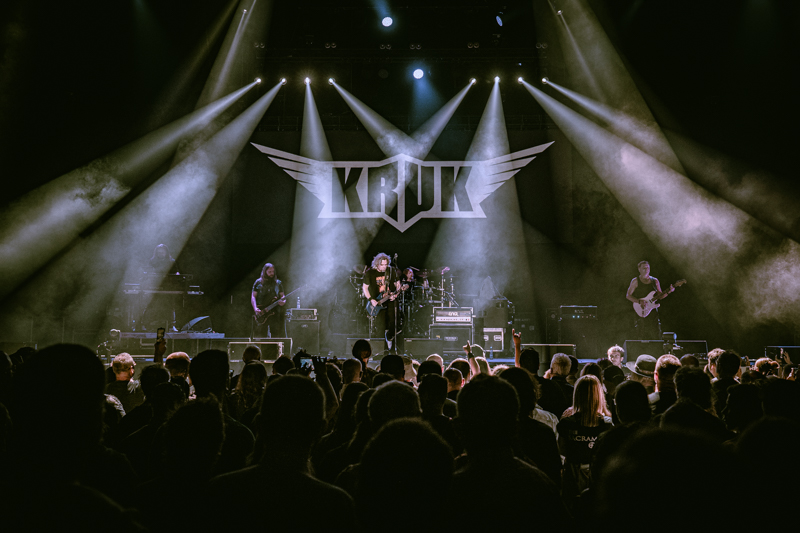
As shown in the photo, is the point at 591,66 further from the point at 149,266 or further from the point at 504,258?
the point at 149,266

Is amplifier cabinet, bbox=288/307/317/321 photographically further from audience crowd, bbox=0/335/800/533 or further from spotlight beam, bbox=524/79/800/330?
audience crowd, bbox=0/335/800/533

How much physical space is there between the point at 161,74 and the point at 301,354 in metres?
8.19

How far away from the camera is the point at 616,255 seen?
38.4ft

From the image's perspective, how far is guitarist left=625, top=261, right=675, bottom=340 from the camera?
9.76 m

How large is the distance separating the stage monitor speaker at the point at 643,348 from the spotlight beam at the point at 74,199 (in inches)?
355

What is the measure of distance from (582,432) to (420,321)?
7.34m

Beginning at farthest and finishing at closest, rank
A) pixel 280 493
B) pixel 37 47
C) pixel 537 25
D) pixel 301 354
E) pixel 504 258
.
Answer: pixel 504 258 < pixel 537 25 < pixel 37 47 < pixel 301 354 < pixel 280 493

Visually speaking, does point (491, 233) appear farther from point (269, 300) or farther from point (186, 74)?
point (186, 74)

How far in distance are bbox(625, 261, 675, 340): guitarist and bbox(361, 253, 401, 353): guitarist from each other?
4.25 metres

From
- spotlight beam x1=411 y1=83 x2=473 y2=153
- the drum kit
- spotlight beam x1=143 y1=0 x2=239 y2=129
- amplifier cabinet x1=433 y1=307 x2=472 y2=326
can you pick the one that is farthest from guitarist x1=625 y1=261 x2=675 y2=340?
spotlight beam x1=143 y1=0 x2=239 y2=129

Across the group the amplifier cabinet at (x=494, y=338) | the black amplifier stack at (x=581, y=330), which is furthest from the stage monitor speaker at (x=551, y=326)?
the amplifier cabinet at (x=494, y=338)

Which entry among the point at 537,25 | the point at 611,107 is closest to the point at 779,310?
the point at 611,107

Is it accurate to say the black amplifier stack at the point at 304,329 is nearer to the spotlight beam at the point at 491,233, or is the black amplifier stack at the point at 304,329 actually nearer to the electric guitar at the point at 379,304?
the electric guitar at the point at 379,304

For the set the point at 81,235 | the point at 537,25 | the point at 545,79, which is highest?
the point at 537,25
